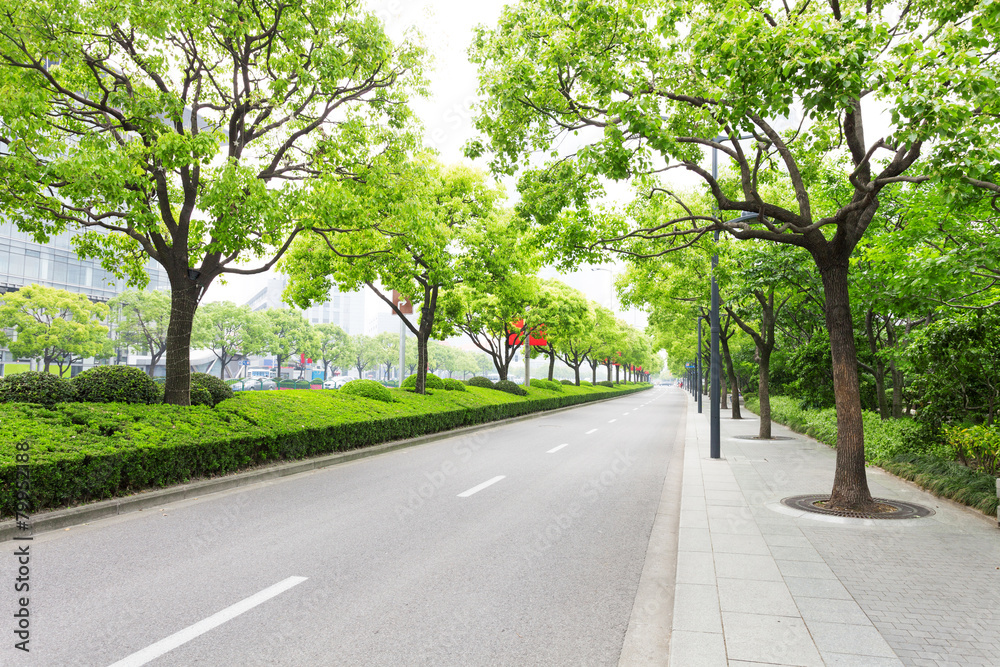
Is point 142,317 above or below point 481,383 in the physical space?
above

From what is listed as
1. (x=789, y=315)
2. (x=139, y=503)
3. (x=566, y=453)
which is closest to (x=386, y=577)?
(x=139, y=503)

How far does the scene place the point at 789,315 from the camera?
773 inches

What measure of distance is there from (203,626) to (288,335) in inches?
2444

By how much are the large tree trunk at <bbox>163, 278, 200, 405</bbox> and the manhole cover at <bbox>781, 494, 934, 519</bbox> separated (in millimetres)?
10411

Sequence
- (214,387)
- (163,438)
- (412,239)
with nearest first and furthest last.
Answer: (163,438) → (214,387) → (412,239)

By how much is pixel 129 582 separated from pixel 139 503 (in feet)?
10.3

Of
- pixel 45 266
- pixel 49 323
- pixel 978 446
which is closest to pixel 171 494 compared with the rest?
pixel 978 446

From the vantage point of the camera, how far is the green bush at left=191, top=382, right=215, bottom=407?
1146 cm

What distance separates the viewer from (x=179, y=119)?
10328 mm

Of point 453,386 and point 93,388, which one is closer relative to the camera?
point 93,388

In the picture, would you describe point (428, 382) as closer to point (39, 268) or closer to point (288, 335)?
point (288, 335)

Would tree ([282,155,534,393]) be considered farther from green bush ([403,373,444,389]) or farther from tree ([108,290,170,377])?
tree ([108,290,170,377])

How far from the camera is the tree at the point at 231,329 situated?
51.0m

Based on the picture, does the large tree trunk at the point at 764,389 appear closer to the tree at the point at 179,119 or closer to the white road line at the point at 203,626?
the tree at the point at 179,119
